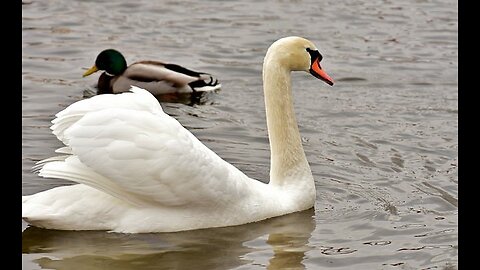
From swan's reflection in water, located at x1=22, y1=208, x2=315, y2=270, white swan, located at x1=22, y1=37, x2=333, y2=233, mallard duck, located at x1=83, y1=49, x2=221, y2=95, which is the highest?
mallard duck, located at x1=83, y1=49, x2=221, y2=95

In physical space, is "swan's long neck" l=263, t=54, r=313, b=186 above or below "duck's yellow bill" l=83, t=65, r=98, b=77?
below

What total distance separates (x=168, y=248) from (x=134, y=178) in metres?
0.50

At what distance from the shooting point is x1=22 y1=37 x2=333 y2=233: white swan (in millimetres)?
6816

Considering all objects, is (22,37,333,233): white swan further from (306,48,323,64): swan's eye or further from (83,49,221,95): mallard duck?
(83,49,221,95): mallard duck

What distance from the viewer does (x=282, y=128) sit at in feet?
26.2

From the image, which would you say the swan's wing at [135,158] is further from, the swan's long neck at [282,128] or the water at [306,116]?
the swan's long neck at [282,128]

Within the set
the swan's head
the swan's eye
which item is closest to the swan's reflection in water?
the swan's head

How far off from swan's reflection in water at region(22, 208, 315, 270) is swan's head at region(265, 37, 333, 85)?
1.21 m

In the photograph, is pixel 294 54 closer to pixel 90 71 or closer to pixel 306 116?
pixel 306 116

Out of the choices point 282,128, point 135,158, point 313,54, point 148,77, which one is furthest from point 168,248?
point 148,77

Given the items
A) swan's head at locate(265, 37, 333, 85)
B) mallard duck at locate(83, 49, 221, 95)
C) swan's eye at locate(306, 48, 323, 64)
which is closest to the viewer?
swan's head at locate(265, 37, 333, 85)

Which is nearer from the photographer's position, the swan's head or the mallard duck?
the swan's head

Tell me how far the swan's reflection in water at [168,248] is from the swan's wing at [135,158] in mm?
267

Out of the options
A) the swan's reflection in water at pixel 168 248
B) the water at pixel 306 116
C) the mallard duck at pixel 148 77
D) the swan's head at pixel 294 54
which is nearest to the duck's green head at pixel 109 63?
the mallard duck at pixel 148 77
